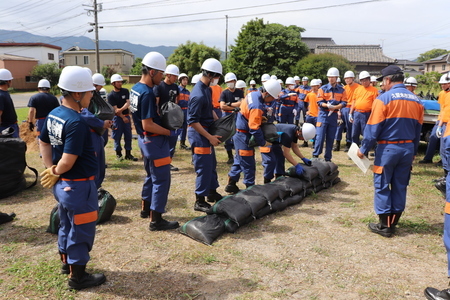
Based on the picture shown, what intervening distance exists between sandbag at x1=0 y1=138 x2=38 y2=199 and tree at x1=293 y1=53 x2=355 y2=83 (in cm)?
2067

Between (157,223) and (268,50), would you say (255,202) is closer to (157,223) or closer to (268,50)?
(157,223)

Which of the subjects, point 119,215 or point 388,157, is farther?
point 119,215

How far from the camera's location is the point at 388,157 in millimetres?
3930

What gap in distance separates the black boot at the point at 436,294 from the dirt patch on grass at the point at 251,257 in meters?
0.10

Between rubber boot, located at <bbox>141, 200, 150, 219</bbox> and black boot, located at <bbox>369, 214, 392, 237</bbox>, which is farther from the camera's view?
rubber boot, located at <bbox>141, 200, 150, 219</bbox>

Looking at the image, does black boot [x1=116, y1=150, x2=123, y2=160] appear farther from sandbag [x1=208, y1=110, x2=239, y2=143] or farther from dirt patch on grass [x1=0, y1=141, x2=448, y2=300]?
sandbag [x1=208, y1=110, x2=239, y2=143]

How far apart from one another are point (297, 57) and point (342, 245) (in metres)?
23.1

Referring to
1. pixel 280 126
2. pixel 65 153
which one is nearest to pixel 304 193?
pixel 280 126

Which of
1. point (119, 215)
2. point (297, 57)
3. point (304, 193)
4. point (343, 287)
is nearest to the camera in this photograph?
point (343, 287)

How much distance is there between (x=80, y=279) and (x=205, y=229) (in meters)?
1.44

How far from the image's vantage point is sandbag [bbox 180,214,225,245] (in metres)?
3.83

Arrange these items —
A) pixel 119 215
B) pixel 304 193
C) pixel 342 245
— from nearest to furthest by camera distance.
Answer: pixel 342 245, pixel 119 215, pixel 304 193

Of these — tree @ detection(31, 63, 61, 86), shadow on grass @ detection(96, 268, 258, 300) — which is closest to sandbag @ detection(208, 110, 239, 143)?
shadow on grass @ detection(96, 268, 258, 300)

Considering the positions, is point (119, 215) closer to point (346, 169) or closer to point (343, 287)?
point (343, 287)
